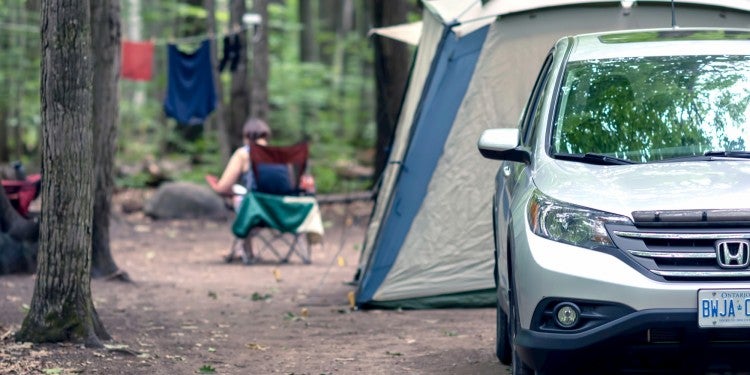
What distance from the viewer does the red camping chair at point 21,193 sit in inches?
479

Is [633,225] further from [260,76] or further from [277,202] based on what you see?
[260,76]

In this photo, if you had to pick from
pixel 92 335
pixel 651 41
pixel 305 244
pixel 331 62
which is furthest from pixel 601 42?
pixel 331 62

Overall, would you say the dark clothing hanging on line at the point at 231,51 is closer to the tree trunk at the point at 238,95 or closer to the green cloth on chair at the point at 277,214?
the tree trunk at the point at 238,95

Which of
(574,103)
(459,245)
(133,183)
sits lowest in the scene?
(133,183)

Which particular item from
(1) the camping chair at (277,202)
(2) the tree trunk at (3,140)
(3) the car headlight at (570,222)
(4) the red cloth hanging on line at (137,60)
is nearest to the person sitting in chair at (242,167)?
(1) the camping chair at (277,202)

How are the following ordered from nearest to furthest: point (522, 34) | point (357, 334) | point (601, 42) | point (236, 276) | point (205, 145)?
point (601, 42), point (357, 334), point (522, 34), point (236, 276), point (205, 145)

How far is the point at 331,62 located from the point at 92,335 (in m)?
34.3

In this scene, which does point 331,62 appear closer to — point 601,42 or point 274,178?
point 274,178

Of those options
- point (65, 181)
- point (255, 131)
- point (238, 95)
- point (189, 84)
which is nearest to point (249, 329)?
point (65, 181)

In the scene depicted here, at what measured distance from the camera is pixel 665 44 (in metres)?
6.70

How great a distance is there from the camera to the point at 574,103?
6395 mm

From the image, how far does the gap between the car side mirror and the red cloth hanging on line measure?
1515 centimetres

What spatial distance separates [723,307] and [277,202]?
909 cm

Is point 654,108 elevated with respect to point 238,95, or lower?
elevated
